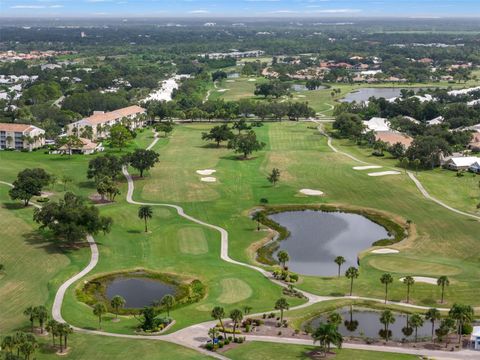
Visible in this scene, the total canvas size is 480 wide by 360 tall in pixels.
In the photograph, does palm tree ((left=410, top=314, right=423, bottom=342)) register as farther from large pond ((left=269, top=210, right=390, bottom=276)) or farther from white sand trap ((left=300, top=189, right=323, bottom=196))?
white sand trap ((left=300, top=189, right=323, bottom=196))

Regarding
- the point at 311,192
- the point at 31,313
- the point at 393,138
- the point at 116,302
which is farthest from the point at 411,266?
the point at 393,138

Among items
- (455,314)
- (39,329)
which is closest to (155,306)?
(39,329)

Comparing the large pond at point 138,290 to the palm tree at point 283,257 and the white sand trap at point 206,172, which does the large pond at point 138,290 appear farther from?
the white sand trap at point 206,172

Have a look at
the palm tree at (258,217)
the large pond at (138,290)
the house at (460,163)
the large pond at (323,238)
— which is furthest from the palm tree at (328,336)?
the house at (460,163)

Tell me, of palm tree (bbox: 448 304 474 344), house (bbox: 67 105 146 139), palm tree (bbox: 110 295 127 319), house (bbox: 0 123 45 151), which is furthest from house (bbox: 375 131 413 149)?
palm tree (bbox: 110 295 127 319)

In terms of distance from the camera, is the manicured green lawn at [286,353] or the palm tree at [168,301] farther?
the palm tree at [168,301]

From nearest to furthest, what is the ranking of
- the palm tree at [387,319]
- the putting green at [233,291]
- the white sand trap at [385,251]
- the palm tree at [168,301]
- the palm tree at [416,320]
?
the palm tree at [416,320] < the palm tree at [387,319] < the palm tree at [168,301] < the putting green at [233,291] < the white sand trap at [385,251]

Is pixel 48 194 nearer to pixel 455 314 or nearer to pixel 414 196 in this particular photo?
pixel 414 196

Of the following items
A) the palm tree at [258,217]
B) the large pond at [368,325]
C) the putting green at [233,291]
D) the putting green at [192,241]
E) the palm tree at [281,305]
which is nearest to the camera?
the large pond at [368,325]
